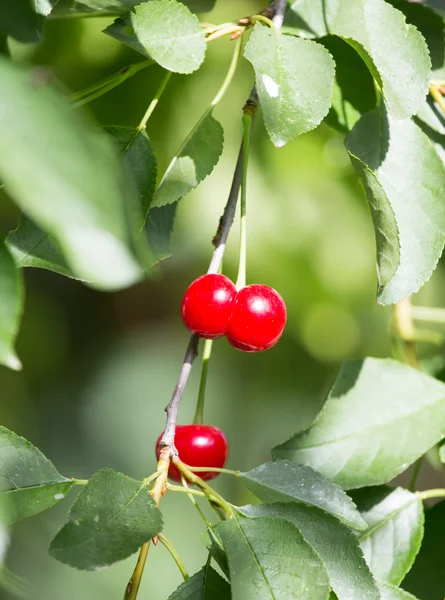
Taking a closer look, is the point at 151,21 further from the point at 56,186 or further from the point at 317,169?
the point at 317,169

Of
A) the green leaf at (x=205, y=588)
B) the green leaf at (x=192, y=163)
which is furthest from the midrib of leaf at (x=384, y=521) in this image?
the green leaf at (x=192, y=163)

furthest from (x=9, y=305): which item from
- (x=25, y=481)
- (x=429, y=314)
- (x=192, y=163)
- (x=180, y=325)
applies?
(x=180, y=325)

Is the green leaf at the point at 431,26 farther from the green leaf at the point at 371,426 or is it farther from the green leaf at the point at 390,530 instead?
the green leaf at the point at 390,530

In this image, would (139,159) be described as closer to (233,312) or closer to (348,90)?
(233,312)

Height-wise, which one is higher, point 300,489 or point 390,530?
point 300,489

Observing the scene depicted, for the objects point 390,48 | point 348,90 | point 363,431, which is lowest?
point 363,431

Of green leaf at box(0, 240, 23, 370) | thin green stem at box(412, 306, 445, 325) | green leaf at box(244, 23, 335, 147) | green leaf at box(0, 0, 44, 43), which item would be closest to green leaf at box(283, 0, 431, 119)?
green leaf at box(244, 23, 335, 147)
